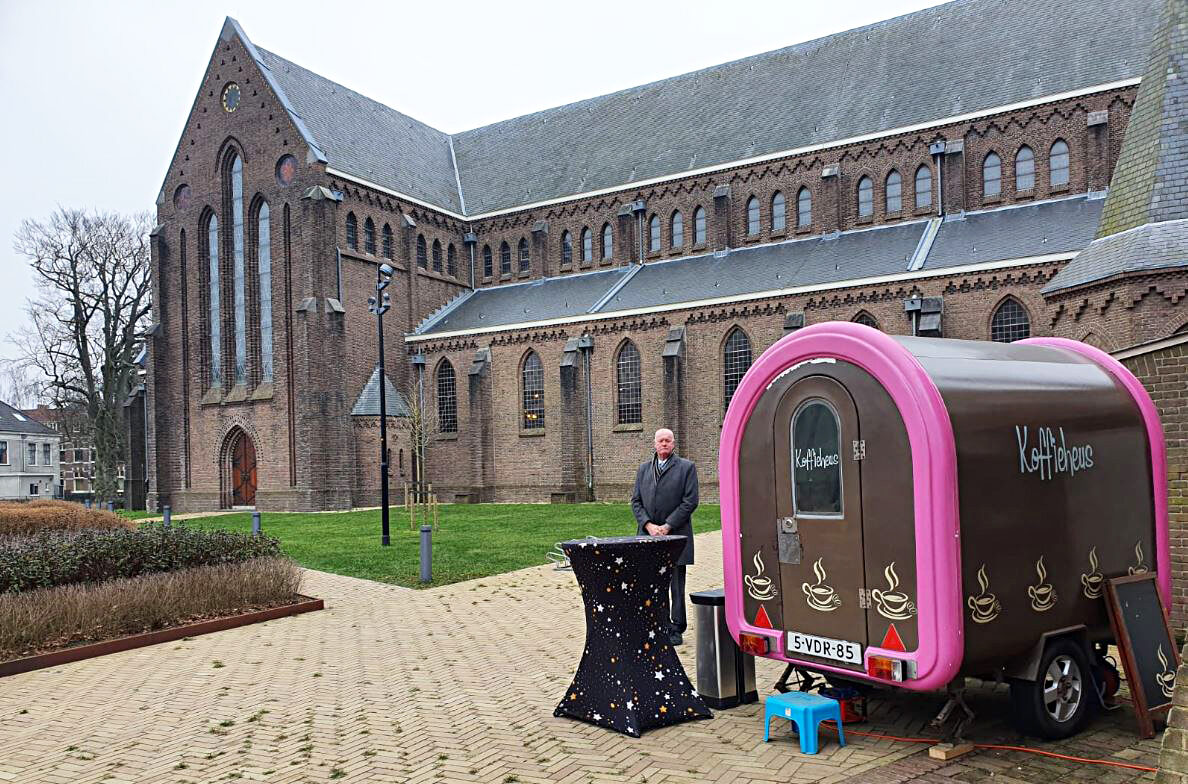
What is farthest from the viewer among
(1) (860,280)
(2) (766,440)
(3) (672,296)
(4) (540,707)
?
(3) (672,296)

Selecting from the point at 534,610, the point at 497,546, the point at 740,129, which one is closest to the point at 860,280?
the point at 740,129

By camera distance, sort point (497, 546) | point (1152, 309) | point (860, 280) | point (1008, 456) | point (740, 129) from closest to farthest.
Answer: point (1008, 456), point (1152, 309), point (497, 546), point (860, 280), point (740, 129)

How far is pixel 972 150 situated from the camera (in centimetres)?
3017

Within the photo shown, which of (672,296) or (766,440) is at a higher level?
(672,296)

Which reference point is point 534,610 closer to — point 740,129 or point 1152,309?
point 1152,309

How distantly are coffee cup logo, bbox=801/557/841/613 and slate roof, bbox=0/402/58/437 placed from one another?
240ft

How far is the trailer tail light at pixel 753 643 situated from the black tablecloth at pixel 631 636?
50 centimetres

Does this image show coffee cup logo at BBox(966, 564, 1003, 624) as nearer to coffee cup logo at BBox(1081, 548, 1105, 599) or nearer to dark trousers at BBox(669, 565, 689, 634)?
coffee cup logo at BBox(1081, 548, 1105, 599)

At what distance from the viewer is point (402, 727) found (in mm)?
6836

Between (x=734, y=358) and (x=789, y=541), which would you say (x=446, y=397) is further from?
(x=789, y=541)

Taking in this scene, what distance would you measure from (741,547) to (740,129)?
31411 millimetres

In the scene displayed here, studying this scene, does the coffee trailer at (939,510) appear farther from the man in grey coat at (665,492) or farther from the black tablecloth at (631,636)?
the man in grey coat at (665,492)

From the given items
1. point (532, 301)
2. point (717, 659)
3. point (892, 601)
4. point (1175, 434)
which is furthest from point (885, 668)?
point (532, 301)

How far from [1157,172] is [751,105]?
22044 millimetres
